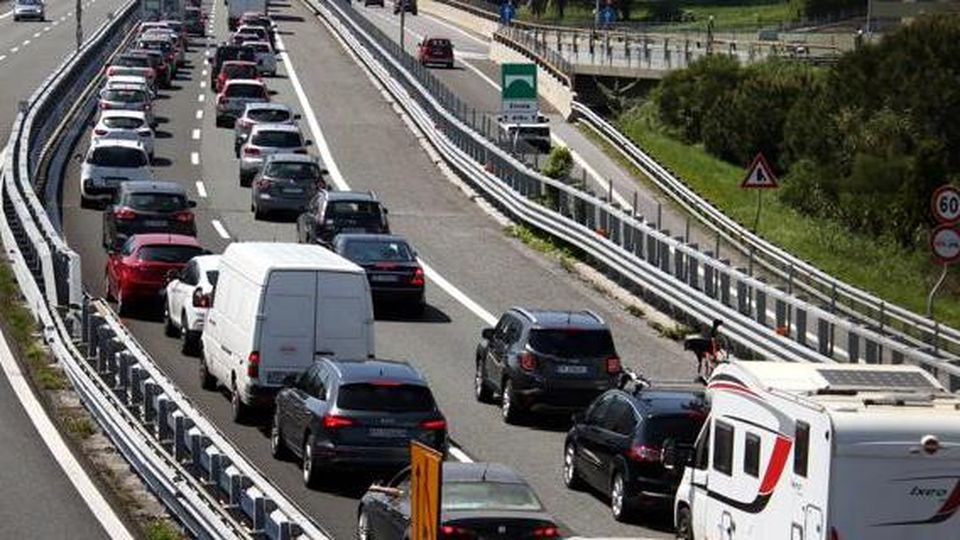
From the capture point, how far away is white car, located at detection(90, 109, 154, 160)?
189 ft

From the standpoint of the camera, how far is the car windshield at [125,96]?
65312 mm

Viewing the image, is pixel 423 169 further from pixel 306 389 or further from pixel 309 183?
pixel 306 389

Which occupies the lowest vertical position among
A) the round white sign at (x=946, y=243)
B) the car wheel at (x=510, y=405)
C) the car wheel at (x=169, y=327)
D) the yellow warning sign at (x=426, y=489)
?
the car wheel at (x=169, y=327)

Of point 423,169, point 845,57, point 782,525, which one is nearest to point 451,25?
point 845,57

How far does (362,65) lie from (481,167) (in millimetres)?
33164

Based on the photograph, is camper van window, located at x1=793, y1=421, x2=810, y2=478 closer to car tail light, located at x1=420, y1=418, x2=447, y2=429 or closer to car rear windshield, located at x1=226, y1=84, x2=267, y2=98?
car tail light, located at x1=420, y1=418, x2=447, y2=429

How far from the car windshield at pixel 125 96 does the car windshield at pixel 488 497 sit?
47.0 metres

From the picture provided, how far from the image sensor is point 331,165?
58750 millimetres

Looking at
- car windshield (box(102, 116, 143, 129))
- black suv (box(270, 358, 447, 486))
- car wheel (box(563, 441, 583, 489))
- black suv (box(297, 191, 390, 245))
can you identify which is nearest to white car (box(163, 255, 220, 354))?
black suv (box(297, 191, 390, 245))

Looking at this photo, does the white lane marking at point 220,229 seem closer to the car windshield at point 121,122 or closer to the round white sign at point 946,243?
the car windshield at point 121,122

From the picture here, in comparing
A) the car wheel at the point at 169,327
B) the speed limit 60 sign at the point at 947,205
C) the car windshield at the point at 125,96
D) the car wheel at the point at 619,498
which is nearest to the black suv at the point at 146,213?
the car wheel at the point at 169,327

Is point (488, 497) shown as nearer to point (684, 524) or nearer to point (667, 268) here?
point (684, 524)

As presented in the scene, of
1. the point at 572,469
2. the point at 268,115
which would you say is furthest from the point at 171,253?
the point at 268,115

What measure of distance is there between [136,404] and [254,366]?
5.53ft
